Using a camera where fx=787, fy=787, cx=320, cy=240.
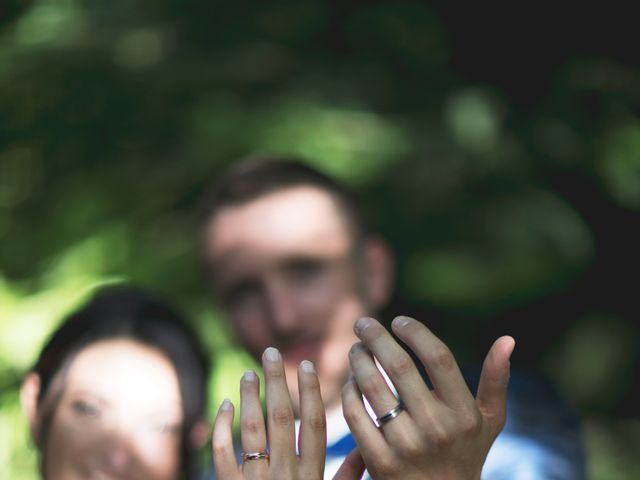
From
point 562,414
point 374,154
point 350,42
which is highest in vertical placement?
point 350,42

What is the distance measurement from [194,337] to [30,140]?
1034 millimetres

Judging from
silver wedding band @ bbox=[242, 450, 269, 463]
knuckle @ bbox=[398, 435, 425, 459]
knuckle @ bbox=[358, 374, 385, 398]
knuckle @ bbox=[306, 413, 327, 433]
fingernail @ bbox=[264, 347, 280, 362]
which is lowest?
silver wedding band @ bbox=[242, 450, 269, 463]

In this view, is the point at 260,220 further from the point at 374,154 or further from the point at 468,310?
the point at 468,310

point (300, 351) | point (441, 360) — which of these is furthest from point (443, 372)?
point (300, 351)

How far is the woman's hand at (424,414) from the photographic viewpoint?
Answer: 58 cm

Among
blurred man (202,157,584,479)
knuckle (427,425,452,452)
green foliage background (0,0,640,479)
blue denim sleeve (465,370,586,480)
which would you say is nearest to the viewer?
knuckle (427,425,452,452)

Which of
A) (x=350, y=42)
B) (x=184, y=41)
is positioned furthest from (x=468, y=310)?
(x=184, y=41)

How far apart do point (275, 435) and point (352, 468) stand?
0.08m

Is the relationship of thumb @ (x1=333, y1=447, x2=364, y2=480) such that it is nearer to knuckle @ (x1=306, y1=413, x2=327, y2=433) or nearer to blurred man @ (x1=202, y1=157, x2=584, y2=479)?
knuckle @ (x1=306, y1=413, x2=327, y2=433)

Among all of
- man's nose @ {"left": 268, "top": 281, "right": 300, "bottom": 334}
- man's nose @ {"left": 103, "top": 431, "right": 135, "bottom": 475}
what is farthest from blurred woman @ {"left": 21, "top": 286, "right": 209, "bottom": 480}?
man's nose @ {"left": 268, "top": 281, "right": 300, "bottom": 334}

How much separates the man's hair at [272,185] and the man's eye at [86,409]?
49 cm

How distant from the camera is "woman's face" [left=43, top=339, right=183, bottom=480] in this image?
3.32 ft

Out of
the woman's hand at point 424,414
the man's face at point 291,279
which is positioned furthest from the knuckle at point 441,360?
the man's face at point 291,279

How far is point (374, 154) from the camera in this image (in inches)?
65.9
